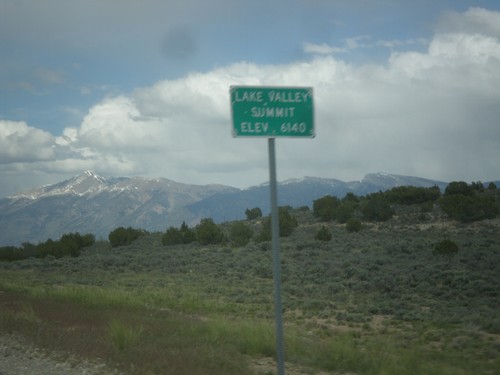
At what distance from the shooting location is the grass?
10.5 metres

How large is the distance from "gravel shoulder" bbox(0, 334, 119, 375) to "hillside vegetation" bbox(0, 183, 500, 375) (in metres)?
0.36

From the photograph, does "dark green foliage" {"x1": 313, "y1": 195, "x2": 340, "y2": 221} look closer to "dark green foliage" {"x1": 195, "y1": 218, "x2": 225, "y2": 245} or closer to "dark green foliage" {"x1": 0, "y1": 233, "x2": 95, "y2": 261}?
"dark green foliage" {"x1": 195, "y1": 218, "x2": 225, "y2": 245}

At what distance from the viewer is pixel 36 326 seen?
13.4 meters

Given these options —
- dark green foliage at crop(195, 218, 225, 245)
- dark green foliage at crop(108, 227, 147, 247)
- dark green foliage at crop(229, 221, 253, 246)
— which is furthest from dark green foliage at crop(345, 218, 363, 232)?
dark green foliage at crop(108, 227, 147, 247)

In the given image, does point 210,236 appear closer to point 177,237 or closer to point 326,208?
point 177,237

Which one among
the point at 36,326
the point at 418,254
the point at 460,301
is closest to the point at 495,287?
the point at 460,301

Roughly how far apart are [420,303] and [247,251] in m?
20.7

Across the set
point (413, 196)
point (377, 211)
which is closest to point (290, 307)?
point (377, 211)

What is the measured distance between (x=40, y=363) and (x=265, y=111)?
650 centimetres

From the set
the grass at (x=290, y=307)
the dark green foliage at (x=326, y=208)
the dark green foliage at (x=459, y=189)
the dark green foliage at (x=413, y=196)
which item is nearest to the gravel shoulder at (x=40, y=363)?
the grass at (x=290, y=307)

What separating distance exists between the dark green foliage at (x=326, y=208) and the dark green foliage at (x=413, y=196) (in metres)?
6.19

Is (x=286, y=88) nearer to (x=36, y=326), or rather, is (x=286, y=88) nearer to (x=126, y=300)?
(x=36, y=326)

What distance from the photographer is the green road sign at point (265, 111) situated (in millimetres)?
7461

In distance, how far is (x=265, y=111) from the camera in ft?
24.5
